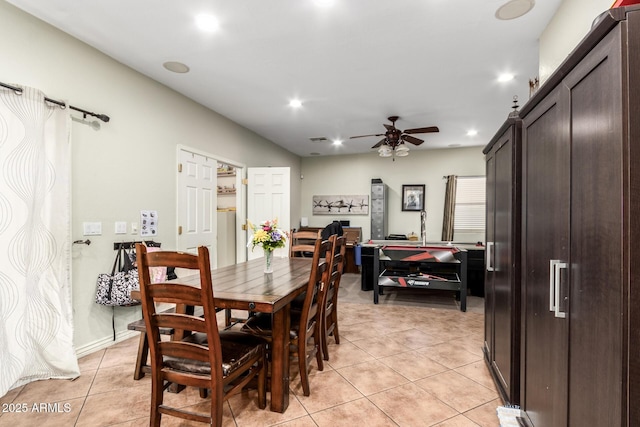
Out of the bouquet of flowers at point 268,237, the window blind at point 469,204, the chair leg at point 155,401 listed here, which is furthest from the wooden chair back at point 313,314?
the window blind at point 469,204

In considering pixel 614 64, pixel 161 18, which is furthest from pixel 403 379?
pixel 161 18

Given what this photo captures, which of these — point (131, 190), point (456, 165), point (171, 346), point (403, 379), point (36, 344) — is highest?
point (456, 165)

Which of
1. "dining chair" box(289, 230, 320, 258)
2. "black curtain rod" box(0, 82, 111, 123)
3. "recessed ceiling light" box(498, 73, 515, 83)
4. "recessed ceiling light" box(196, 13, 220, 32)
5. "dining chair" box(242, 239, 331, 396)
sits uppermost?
"recessed ceiling light" box(498, 73, 515, 83)

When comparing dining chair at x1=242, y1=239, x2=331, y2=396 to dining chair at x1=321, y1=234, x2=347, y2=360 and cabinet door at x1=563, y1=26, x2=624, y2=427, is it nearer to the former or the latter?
dining chair at x1=321, y1=234, x2=347, y2=360

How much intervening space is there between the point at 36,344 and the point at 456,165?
23.2 feet

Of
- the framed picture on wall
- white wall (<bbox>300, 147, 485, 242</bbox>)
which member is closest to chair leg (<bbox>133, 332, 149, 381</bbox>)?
white wall (<bbox>300, 147, 485, 242</bbox>)

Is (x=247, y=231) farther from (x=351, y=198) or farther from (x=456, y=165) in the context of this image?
(x=456, y=165)

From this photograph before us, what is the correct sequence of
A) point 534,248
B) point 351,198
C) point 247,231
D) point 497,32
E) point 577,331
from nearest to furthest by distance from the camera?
point 577,331, point 534,248, point 497,32, point 247,231, point 351,198

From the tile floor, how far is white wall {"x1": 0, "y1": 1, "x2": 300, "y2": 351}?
0.65 m

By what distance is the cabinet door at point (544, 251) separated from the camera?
1.20 m

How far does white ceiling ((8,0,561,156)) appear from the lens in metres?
2.31

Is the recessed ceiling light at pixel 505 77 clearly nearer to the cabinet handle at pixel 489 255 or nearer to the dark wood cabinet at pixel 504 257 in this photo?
the dark wood cabinet at pixel 504 257

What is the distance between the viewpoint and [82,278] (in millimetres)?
2758

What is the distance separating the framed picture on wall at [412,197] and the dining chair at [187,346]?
5980mm
